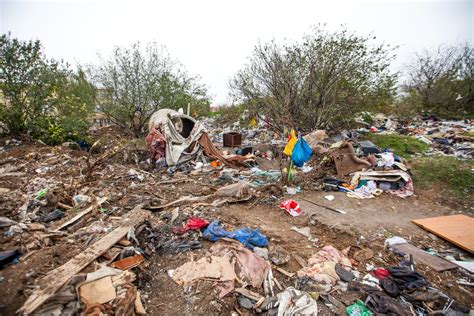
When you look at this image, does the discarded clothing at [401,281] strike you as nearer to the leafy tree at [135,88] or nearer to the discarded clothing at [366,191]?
the discarded clothing at [366,191]

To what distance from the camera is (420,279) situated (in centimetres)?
233

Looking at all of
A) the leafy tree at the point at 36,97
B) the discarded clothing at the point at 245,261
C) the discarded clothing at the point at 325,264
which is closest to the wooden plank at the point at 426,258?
the discarded clothing at the point at 325,264

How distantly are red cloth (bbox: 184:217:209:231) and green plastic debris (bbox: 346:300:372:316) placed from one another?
2.04 m

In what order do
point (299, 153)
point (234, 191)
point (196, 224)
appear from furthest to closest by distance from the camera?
point (299, 153), point (234, 191), point (196, 224)

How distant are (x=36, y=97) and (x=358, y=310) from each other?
36.7ft

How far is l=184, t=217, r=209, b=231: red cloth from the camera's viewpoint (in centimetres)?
315

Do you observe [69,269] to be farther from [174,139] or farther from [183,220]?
[174,139]

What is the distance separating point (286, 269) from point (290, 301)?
Answer: 20.2 inches

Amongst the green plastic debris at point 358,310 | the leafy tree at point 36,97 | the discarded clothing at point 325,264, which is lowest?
the green plastic debris at point 358,310

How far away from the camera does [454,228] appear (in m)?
3.45

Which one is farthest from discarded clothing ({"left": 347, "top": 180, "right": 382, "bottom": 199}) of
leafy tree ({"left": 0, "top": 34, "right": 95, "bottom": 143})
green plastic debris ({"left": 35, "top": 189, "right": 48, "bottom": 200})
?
leafy tree ({"left": 0, "top": 34, "right": 95, "bottom": 143})

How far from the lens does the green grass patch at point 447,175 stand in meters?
4.86

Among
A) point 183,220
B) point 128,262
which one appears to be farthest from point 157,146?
point 128,262

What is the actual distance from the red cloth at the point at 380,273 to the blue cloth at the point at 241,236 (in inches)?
53.3
